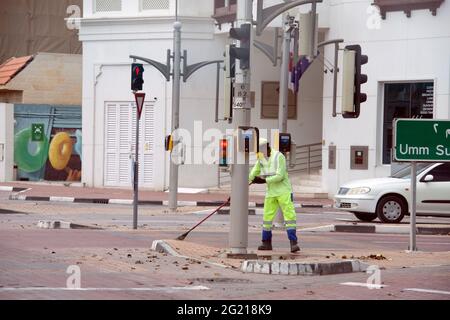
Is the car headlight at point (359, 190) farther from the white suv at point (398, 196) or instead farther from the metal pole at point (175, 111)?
the metal pole at point (175, 111)

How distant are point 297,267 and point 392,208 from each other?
39.6 ft

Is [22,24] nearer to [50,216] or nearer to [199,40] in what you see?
[199,40]

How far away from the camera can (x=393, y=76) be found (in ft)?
117

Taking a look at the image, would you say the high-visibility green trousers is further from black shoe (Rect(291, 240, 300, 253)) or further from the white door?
the white door

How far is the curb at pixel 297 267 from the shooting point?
15305 mm

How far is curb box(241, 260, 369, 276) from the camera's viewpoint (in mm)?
15305

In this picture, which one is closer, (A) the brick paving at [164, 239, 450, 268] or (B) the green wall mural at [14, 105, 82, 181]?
(A) the brick paving at [164, 239, 450, 268]

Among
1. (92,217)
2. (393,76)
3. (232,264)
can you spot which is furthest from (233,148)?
(393,76)

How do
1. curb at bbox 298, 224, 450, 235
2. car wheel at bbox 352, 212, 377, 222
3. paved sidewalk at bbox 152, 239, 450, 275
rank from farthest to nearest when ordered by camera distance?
car wheel at bbox 352, 212, 377, 222, curb at bbox 298, 224, 450, 235, paved sidewalk at bbox 152, 239, 450, 275

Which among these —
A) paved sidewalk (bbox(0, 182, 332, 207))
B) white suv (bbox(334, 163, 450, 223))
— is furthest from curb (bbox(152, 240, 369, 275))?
paved sidewalk (bbox(0, 182, 332, 207))

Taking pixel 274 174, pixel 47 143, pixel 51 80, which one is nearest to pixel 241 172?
pixel 274 174

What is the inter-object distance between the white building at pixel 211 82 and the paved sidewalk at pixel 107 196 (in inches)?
48.8

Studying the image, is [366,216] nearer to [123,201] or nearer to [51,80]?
[123,201]

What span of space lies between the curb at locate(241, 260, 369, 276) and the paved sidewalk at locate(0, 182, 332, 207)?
18307 mm
